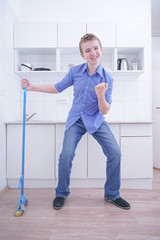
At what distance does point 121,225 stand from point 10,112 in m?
1.61

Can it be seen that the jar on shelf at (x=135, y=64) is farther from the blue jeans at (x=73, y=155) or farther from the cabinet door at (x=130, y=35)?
the blue jeans at (x=73, y=155)

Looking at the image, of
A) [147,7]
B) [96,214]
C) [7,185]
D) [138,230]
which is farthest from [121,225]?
[147,7]

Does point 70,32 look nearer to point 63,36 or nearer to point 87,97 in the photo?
point 63,36

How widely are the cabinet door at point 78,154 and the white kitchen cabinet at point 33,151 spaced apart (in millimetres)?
58

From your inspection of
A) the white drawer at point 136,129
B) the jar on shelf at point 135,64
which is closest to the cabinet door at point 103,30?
the jar on shelf at point 135,64

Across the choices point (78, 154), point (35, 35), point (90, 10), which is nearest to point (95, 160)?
point (78, 154)

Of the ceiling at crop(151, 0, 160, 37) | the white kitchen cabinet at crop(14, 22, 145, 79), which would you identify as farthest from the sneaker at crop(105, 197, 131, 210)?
the ceiling at crop(151, 0, 160, 37)

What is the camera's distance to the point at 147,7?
2467 millimetres

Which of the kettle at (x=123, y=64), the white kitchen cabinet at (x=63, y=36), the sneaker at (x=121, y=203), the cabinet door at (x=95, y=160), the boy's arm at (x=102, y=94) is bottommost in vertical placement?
the sneaker at (x=121, y=203)

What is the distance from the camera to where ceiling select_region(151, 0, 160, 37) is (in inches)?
109

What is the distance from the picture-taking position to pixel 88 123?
5.03 ft

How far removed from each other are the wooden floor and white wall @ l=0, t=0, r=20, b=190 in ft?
1.62

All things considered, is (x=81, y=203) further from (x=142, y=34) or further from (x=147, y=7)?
(x=147, y=7)

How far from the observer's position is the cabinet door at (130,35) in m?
2.20
